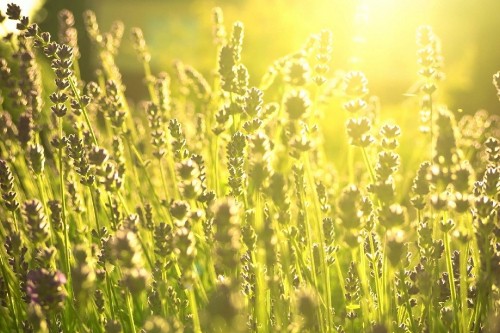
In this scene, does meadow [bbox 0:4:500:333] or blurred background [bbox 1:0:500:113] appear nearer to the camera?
meadow [bbox 0:4:500:333]

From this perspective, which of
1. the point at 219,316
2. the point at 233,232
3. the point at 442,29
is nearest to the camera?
the point at 219,316

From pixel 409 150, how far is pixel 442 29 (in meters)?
5.98

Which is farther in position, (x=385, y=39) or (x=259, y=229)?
(x=385, y=39)

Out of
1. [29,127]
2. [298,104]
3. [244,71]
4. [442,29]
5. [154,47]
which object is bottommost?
[298,104]

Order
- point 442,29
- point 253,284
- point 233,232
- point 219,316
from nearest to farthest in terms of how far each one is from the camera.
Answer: point 219,316
point 233,232
point 253,284
point 442,29

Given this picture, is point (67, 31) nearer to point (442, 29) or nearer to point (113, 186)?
point (113, 186)

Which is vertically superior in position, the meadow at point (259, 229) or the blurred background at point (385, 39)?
the blurred background at point (385, 39)

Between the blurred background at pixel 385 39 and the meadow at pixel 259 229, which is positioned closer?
the meadow at pixel 259 229

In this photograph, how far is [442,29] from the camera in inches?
415

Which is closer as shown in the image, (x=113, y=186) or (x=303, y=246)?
(x=113, y=186)

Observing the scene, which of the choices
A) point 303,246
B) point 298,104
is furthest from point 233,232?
point 303,246

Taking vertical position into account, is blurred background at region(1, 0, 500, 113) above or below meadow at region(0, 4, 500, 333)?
above

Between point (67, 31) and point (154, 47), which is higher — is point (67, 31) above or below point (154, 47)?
below

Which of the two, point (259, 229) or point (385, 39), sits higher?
point (385, 39)
